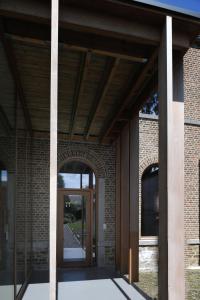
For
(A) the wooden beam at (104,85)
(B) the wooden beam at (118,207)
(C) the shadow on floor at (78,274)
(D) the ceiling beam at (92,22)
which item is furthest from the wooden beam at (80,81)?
(C) the shadow on floor at (78,274)

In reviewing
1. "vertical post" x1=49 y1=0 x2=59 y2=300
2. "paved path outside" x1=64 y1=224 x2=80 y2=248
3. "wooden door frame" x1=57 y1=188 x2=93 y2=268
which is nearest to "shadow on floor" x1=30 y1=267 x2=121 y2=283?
"wooden door frame" x1=57 y1=188 x2=93 y2=268

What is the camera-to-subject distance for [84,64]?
19.9 feet

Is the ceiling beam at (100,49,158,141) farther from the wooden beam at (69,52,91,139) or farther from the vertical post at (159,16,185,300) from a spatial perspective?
the wooden beam at (69,52,91,139)

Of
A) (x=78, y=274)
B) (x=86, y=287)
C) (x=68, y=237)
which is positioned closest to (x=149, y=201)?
(x=68, y=237)

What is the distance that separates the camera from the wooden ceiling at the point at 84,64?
4.90 m

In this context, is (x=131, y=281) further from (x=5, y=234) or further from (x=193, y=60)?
(x=193, y=60)

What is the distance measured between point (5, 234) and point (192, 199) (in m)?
7.38

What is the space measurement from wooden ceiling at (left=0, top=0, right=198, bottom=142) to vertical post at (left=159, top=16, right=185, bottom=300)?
0.60 metres

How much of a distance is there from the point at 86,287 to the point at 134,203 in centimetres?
252

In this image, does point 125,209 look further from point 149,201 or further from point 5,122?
point 5,122

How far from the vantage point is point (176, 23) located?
5.11 metres

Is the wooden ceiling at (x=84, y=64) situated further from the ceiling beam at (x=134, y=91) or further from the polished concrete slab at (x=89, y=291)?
the polished concrete slab at (x=89, y=291)

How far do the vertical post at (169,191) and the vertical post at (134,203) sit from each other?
3924mm

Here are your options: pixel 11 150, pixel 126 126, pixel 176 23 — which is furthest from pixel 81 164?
pixel 176 23
